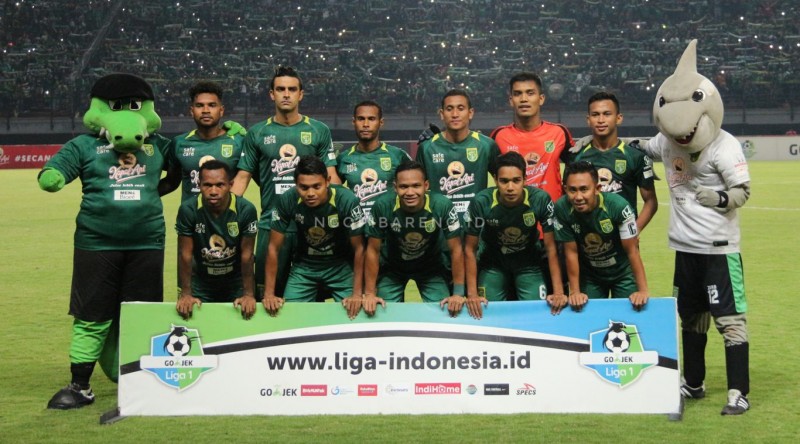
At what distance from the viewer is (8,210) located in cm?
2112

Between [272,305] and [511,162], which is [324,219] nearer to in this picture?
[272,305]

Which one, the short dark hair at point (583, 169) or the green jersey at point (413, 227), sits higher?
the short dark hair at point (583, 169)

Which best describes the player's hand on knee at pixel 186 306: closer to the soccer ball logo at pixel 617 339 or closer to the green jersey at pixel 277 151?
the green jersey at pixel 277 151

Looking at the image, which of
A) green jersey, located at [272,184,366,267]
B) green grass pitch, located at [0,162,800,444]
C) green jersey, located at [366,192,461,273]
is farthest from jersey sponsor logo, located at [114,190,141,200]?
green jersey, located at [366,192,461,273]

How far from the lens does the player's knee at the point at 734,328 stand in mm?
5930

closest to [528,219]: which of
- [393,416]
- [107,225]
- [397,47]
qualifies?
[393,416]

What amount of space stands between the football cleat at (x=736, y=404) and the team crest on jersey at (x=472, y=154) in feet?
7.62

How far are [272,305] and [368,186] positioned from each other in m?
1.53

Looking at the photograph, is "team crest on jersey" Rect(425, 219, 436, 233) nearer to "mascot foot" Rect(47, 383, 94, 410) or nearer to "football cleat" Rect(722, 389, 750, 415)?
"football cleat" Rect(722, 389, 750, 415)

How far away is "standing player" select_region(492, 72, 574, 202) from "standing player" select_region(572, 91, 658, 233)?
0.36 meters

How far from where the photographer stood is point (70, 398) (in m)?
6.15

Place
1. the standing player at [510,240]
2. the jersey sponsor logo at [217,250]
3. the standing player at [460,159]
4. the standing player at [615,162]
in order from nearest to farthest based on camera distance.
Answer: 1. the standing player at [510,240]
2. the jersey sponsor logo at [217,250]
3. the standing player at [615,162]
4. the standing player at [460,159]

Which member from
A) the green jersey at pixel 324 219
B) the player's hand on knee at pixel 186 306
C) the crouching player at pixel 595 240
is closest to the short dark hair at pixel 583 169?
the crouching player at pixel 595 240

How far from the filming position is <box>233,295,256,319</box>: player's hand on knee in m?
5.95
